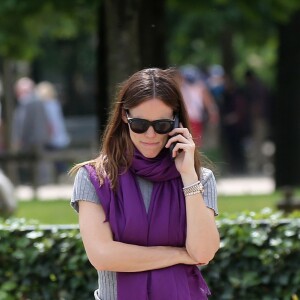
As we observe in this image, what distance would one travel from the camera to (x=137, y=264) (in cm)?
397

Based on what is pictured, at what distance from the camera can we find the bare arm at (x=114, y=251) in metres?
3.97

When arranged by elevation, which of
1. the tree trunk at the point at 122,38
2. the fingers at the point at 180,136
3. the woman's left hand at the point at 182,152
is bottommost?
the woman's left hand at the point at 182,152

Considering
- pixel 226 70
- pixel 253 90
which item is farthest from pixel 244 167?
pixel 226 70

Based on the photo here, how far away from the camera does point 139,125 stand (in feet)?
13.2

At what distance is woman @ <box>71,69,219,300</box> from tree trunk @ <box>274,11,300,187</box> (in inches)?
437

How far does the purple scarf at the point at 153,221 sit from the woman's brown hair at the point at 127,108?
0.04 metres

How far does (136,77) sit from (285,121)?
1154 cm

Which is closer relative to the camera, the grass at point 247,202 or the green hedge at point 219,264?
the green hedge at point 219,264

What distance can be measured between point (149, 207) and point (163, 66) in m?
6.16

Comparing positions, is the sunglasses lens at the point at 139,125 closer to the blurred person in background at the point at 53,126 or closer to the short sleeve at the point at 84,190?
the short sleeve at the point at 84,190

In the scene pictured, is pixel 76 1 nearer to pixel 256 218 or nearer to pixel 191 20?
pixel 256 218

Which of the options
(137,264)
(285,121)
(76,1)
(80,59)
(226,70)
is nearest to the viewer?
(137,264)

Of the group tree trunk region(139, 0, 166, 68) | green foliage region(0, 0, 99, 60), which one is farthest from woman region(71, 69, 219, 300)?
green foliage region(0, 0, 99, 60)

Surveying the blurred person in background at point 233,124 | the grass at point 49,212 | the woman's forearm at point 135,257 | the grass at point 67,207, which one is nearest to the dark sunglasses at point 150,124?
the woman's forearm at point 135,257
